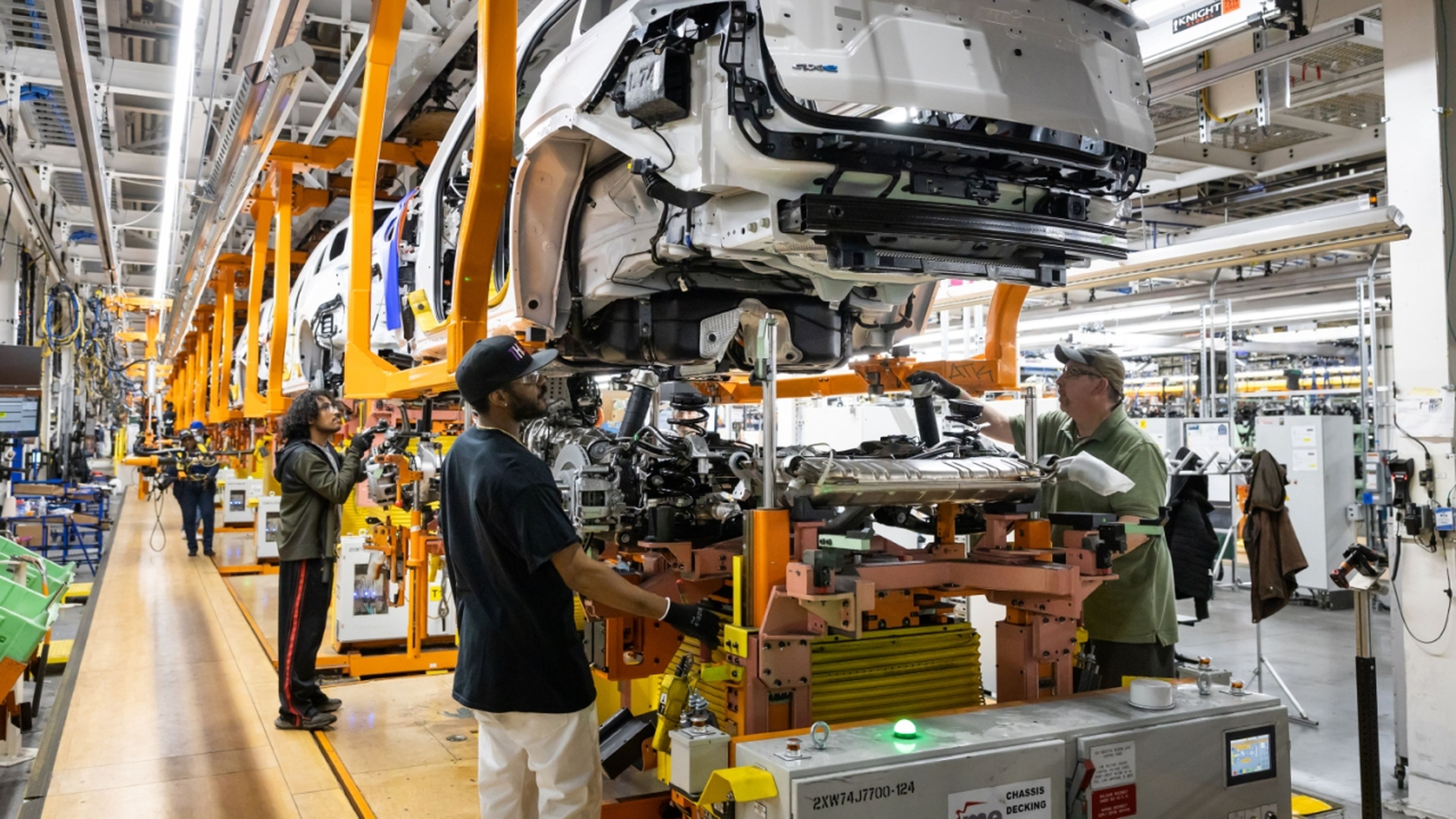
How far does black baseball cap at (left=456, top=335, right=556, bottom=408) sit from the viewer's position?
2.63 m

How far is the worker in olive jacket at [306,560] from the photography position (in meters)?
5.01

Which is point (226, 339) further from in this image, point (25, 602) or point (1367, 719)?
point (1367, 719)

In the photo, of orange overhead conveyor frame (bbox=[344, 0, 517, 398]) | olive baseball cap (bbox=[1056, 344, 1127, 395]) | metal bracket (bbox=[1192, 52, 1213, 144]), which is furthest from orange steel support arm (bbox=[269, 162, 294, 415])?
metal bracket (bbox=[1192, 52, 1213, 144])

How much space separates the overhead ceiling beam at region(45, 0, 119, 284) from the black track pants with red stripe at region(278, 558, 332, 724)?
9.35 ft

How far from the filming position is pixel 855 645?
297 cm

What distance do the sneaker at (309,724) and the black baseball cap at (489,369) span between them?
9.94 ft

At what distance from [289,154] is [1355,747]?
24.2ft

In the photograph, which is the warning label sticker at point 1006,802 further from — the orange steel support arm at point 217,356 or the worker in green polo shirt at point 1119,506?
the orange steel support arm at point 217,356

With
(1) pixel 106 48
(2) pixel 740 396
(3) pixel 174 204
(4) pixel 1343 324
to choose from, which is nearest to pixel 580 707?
(2) pixel 740 396

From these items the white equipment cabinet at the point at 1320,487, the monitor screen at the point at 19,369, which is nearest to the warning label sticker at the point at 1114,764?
the white equipment cabinet at the point at 1320,487

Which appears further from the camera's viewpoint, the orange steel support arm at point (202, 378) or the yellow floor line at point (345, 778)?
the orange steel support arm at point (202, 378)

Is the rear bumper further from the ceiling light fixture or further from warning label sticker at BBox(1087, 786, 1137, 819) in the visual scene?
the ceiling light fixture

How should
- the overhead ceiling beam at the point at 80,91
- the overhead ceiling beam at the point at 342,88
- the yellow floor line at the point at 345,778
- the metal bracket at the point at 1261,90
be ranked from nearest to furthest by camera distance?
the yellow floor line at the point at 345,778
the metal bracket at the point at 1261,90
the overhead ceiling beam at the point at 80,91
the overhead ceiling beam at the point at 342,88

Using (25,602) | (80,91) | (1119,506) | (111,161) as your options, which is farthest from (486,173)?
(111,161)
